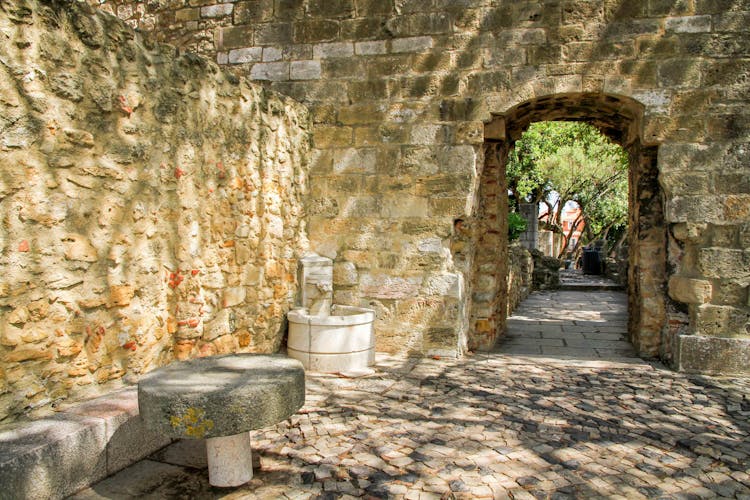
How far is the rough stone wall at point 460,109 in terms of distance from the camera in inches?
185

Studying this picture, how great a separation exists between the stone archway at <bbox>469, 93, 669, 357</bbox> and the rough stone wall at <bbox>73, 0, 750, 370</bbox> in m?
0.08


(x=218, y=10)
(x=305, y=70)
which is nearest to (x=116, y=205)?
(x=305, y=70)

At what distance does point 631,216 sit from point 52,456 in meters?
5.55

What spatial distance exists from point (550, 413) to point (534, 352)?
2.22 meters

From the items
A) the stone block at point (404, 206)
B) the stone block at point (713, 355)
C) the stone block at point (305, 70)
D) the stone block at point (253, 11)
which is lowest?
the stone block at point (713, 355)

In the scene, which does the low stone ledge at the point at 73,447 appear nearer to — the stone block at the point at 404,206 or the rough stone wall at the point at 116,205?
the rough stone wall at the point at 116,205

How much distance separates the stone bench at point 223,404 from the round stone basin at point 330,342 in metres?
1.73

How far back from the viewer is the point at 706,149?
474 centimetres

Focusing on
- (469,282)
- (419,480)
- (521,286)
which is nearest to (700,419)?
(419,480)

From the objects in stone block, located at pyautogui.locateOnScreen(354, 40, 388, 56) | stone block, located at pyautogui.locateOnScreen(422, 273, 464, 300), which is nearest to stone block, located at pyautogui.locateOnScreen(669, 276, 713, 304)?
stone block, located at pyautogui.locateOnScreen(422, 273, 464, 300)

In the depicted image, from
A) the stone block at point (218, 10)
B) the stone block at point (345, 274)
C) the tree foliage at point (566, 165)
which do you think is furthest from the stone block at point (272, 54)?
the tree foliage at point (566, 165)

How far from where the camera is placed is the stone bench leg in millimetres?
2604

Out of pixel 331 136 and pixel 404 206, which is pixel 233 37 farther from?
pixel 404 206

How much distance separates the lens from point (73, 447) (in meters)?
2.49
